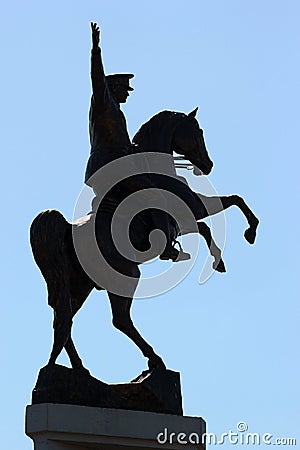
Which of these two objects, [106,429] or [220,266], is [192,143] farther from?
[106,429]

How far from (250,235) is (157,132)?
3.76ft

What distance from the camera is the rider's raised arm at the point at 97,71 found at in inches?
415

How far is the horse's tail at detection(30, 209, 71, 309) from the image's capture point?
34.1 ft

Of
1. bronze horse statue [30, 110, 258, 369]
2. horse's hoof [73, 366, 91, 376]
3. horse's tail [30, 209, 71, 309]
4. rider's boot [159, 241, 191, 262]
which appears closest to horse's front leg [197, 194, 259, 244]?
bronze horse statue [30, 110, 258, 369]

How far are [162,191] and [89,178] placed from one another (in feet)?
1.93

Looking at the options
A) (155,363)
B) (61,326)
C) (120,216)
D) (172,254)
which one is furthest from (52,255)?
(155,363)

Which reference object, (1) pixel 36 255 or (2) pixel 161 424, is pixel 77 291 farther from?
(2) pixel 161 424

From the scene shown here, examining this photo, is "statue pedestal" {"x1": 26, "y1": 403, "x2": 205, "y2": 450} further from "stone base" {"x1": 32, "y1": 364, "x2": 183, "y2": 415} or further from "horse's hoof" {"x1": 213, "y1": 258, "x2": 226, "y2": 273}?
"horse's hoof" {"x1": 213, "y1": 258, "x2": 226, "y2": 273}

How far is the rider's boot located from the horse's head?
80 centimetres

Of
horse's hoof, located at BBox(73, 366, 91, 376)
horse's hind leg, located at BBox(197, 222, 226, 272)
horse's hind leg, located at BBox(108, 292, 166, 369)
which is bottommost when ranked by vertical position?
horse's hoof, located at BBox(73, 366, 91, 376)

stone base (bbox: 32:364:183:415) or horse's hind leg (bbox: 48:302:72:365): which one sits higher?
horse's hind leg (bbox: 48:302:72:365)

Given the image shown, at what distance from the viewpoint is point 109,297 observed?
423 inches

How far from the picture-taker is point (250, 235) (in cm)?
1097

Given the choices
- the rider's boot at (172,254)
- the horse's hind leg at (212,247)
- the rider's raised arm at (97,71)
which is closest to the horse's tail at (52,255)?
the rider's boot at (172,254)
